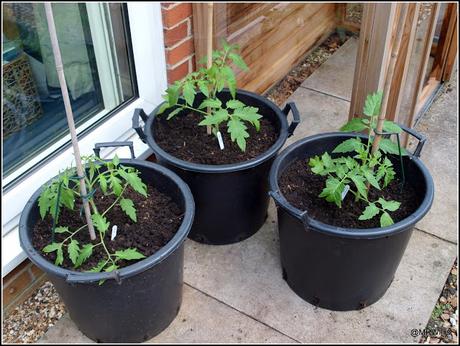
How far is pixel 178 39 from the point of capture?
254cm

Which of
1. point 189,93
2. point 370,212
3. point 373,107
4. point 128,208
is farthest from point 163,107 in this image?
point 370,212

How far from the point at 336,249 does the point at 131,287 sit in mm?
738

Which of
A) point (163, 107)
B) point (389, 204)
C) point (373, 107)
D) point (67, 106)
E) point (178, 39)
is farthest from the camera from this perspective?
point (178, 39)

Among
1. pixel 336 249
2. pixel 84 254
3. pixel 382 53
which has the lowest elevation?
pixel 336 249

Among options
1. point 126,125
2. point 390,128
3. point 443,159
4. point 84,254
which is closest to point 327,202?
point 390,128

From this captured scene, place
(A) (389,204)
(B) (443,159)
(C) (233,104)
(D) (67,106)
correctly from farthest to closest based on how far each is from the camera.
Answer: (B) (443,159), (C) (233,104), (A) (389,204), (D) (67,106)

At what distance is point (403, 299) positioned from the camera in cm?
231

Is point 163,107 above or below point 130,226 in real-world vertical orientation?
above

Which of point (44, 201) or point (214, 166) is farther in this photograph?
point (214, 166)

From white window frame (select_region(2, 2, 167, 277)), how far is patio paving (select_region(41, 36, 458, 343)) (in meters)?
0.42

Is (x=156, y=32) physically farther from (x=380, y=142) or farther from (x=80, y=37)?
(x=380, y=142)

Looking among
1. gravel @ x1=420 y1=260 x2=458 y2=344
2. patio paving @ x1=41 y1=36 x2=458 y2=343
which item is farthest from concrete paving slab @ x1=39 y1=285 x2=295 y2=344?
gravel @ x1=420 y1=260 x2=458 y2=344

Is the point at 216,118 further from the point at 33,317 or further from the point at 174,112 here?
the point at 33,317

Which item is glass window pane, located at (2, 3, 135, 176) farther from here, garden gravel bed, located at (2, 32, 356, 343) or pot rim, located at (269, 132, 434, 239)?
pot rim, located at (269, 132, 434, 239)
